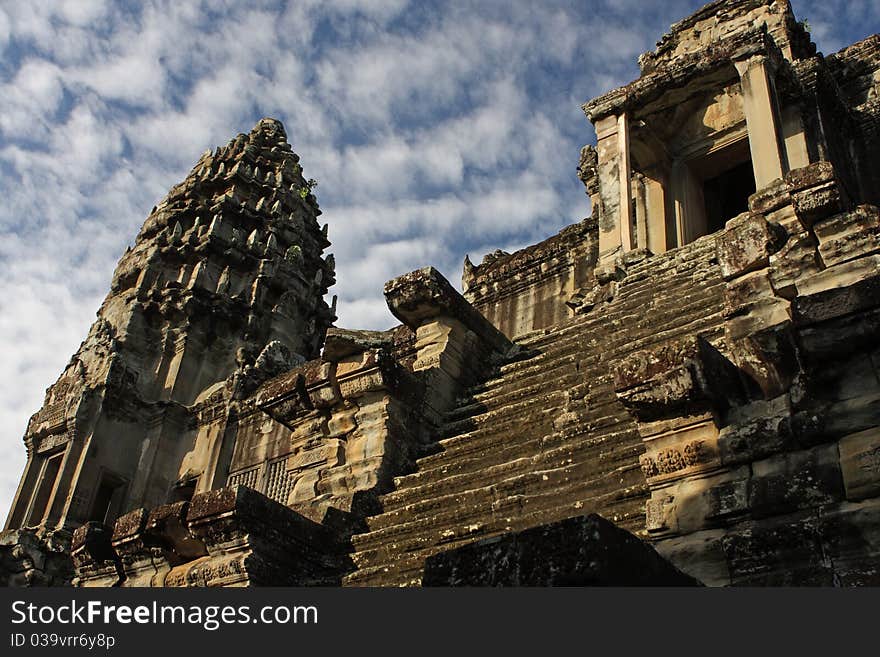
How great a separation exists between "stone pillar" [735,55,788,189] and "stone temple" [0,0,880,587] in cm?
4

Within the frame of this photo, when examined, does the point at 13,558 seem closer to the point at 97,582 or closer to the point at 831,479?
the point at 97,582

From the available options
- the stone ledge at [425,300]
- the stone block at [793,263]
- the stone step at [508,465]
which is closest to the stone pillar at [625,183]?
the stone ledge at [425,300]

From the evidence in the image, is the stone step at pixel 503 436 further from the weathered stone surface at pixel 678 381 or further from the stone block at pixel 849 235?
the stone block at pixel 849 235

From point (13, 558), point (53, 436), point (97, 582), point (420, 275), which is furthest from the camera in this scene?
point (53, 436)

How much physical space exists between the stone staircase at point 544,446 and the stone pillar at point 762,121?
8.32 feet

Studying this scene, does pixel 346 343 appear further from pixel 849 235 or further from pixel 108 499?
pixel 108 499

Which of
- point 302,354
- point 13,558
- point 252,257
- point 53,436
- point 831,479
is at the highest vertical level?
point 252,257

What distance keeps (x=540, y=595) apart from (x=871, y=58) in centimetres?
1635

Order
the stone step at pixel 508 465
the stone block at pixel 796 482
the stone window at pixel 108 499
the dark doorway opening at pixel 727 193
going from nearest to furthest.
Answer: the stone block at pixel 796 482
the stone step at pixel 508 465
the dark doorway opening at pixel 727 193
the stone window at pixel 108 499

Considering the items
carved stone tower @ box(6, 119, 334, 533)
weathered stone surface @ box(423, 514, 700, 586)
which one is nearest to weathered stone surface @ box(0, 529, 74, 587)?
carved stone tower @ box(6, 119, 334, 533)

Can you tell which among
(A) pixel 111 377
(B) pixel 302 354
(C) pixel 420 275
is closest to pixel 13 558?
(A) pixel 111 377

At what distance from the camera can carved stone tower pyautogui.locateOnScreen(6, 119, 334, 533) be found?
64.3 feet

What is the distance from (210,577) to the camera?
7.59m

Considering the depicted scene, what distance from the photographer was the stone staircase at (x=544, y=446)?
6.53 m
